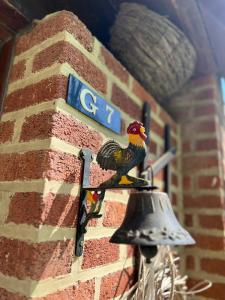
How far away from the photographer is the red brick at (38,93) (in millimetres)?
610

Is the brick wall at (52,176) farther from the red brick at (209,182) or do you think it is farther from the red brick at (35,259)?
the red brick at (209,182)

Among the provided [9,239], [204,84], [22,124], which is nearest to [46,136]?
[22,124]

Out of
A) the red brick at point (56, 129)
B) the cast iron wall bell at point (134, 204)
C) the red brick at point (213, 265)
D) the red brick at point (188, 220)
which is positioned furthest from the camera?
the red brick at point (188, 220)

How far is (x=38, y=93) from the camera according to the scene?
634mm

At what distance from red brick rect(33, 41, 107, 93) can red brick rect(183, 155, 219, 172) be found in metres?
0.67

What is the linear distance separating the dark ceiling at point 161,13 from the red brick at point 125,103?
0.91 feet

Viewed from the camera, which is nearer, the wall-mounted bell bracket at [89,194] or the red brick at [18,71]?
the wall-mounted bell bracket at [89,194]

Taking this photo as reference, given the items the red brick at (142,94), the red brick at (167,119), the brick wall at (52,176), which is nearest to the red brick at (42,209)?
the brick wall at (52,176)

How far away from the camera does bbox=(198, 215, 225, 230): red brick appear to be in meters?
1.09

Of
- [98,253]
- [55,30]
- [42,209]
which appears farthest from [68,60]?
[98,253]

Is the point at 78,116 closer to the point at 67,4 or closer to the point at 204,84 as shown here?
the point at 67,4

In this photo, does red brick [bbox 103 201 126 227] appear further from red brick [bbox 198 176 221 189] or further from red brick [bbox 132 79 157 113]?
red brick [bbox 198 176 221 189]

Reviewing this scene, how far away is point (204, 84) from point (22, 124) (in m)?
0.97

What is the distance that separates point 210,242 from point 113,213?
21.8 inches
